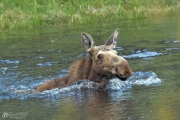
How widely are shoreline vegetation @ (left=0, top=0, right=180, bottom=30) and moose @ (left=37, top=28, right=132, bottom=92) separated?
53.4 feet

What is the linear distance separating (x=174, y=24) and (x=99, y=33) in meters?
3.03

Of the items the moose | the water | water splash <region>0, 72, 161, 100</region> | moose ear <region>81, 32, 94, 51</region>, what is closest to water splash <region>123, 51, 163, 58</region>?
the water

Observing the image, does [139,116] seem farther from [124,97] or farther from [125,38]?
[125,38]

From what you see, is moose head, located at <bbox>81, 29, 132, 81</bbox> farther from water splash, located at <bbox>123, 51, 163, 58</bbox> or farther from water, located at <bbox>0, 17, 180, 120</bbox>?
water splash, located at <bbox>123, 51, 163, 58</bbox>

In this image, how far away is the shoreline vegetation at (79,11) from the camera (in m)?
28.7

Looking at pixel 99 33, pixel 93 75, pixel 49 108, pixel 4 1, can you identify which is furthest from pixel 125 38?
pixel 4 1

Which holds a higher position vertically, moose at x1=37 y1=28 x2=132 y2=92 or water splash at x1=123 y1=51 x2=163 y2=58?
moose at x1=37 y1=28 x2=132 y2=92

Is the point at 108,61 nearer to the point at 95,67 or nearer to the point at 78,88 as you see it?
the point at 95,67

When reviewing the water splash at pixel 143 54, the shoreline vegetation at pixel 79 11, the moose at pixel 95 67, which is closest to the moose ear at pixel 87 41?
the moose at pixel 95 67

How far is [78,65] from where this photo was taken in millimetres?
11781

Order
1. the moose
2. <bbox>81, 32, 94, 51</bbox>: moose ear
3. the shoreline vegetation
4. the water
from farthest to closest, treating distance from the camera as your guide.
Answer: the shoreline vegetation
<bbox>81, 32, 94, 51</bbox>: moose ear
the moose
the water

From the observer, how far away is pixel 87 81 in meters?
11.7

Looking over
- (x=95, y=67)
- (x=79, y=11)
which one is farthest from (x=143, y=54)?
(x=79, y=11)

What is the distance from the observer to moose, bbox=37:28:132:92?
11.0 metres
